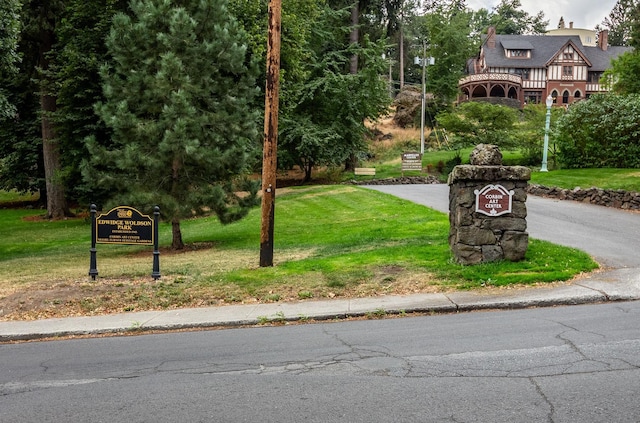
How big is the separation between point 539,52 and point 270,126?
2619 inches

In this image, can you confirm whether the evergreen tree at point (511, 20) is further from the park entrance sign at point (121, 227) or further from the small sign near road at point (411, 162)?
the park entrance sign at point (121, 227)

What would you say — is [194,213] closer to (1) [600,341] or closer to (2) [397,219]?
(2) [397,219]

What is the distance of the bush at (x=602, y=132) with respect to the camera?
83.3 ft

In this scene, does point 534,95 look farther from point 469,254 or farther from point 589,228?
point 469,254

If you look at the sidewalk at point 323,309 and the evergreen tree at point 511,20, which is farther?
the evergreen tree at point 511,20

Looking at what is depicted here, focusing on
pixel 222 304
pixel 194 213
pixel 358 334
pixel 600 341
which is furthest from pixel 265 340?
pixel 194 213

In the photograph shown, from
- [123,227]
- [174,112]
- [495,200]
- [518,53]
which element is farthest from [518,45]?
[123,227]

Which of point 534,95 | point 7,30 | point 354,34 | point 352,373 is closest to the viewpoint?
point 352,373

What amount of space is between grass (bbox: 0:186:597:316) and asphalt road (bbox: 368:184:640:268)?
91 centimetres

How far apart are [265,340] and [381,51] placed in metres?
37.3

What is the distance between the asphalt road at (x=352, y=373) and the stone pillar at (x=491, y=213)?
9.45 ft

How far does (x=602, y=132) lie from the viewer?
26.8 metres

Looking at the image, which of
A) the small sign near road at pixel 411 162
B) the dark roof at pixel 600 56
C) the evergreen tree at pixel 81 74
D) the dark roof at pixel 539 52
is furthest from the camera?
the dark roof at pixel 539 52

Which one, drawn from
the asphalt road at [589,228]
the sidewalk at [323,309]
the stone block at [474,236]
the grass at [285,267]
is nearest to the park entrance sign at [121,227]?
the grass at [285,267]
